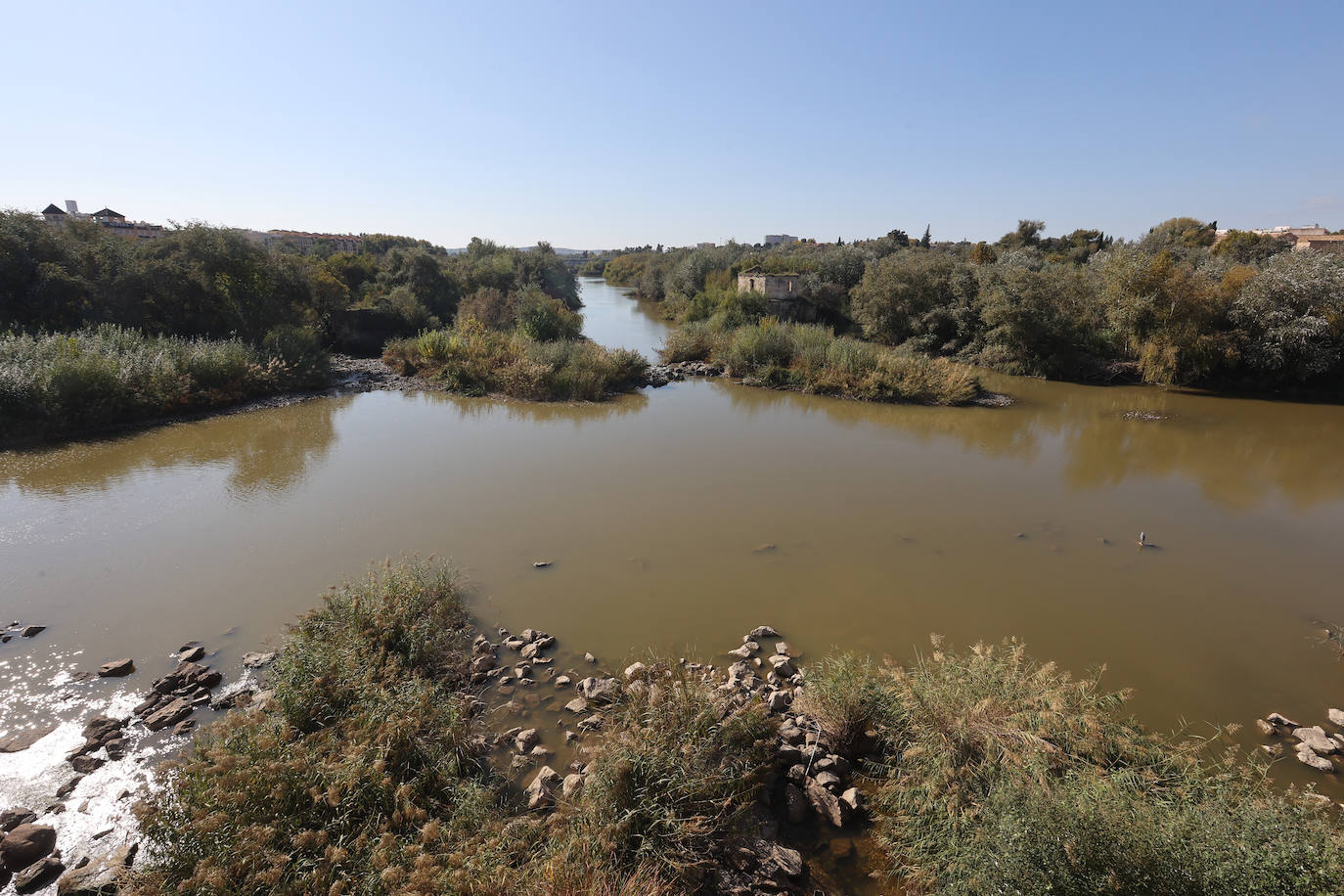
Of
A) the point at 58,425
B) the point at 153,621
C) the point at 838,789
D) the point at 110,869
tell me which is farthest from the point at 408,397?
the point at 838,789

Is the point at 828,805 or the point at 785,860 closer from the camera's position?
the point at 785,860

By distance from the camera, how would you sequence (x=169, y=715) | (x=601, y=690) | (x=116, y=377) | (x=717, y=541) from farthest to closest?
(x=116, y=377), (x=717, y=541), (x=601, y=690), (x=169, y=715)

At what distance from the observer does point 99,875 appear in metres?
3.54

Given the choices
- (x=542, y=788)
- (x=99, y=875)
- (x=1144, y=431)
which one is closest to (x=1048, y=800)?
(x=542, y=788)

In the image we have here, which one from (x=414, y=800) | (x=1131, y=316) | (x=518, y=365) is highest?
(x=1131, y=316)

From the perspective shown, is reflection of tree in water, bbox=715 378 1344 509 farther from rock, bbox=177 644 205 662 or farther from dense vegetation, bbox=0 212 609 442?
rock, bbox=177 644 205 662

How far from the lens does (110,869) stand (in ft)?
11.3

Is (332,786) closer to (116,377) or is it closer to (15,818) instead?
(15,818)

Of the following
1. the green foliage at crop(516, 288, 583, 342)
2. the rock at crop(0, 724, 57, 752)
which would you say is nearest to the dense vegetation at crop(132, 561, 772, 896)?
the rock at crop(0, 724, 57, 752)

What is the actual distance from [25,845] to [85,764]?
839 mm

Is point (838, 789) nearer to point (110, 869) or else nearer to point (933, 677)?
point (933, 677)

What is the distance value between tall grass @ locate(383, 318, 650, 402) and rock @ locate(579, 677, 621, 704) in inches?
491

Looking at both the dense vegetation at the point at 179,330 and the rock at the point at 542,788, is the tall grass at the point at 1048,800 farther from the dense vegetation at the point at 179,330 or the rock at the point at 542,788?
the dense vegetation at the point at 179,330

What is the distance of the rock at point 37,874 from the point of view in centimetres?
358
